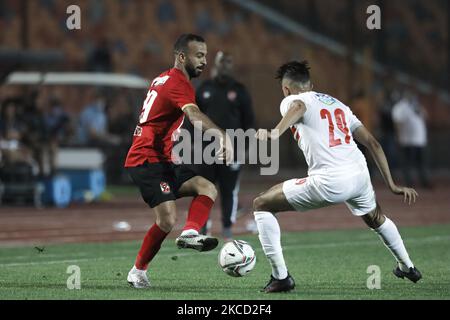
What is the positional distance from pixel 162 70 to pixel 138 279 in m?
19.8

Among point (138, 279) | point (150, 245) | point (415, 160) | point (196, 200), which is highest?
point (196, 200)

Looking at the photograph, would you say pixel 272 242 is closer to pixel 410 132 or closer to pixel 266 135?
pixel 266 135

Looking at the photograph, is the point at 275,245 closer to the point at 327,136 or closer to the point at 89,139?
the point at 327,136

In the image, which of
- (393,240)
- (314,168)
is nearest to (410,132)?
(393,240)

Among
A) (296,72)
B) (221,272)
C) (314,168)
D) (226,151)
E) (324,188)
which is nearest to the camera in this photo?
(226,151)

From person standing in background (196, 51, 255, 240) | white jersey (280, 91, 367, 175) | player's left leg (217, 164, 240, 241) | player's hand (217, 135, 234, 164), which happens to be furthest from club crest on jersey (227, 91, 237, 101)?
player's hand (217, 135, 234, 164)

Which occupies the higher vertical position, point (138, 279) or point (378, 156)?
point (378, 156)

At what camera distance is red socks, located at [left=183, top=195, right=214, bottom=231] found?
990 centimetres

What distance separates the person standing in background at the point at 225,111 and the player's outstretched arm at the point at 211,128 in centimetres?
485

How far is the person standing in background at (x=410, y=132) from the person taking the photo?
1044 inches

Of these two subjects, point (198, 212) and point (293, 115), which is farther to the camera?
point (198, 212)

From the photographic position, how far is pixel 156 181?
984 cm

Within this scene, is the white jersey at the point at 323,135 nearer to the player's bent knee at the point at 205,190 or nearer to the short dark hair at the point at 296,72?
the short dark hair at the point at 296,72
